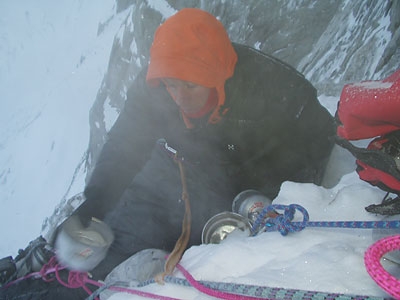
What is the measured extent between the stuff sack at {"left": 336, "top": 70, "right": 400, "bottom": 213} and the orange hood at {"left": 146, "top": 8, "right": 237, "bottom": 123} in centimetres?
113

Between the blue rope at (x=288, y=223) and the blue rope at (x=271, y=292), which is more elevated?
the blue rope at (x=271, y=292)

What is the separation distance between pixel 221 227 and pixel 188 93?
97 centimetres

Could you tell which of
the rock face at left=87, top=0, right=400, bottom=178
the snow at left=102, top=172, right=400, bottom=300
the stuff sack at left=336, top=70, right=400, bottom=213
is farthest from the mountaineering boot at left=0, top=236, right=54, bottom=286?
the rock face at left=87, top=0, right=400, bottom=178

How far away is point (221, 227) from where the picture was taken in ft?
6.12

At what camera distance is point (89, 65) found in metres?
34.2

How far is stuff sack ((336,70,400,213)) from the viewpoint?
2.97ft

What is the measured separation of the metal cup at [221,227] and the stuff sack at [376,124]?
2.86ft

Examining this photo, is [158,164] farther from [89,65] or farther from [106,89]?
[89,65]

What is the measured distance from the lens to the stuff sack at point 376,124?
91 centimetres

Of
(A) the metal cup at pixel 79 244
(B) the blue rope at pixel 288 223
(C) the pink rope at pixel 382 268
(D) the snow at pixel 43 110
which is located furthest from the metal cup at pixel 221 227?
(D) the snow at pixel 43 110

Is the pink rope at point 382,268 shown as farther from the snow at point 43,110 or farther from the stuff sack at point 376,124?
the snow at point 43,110

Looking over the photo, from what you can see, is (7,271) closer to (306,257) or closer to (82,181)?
(306,257)

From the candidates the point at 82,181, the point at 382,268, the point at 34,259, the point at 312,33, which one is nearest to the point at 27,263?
the point at 34,259

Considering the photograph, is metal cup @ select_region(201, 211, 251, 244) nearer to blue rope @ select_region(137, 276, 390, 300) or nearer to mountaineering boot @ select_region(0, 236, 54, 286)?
blue rope @ select_region(137, 276, 390, 300)
